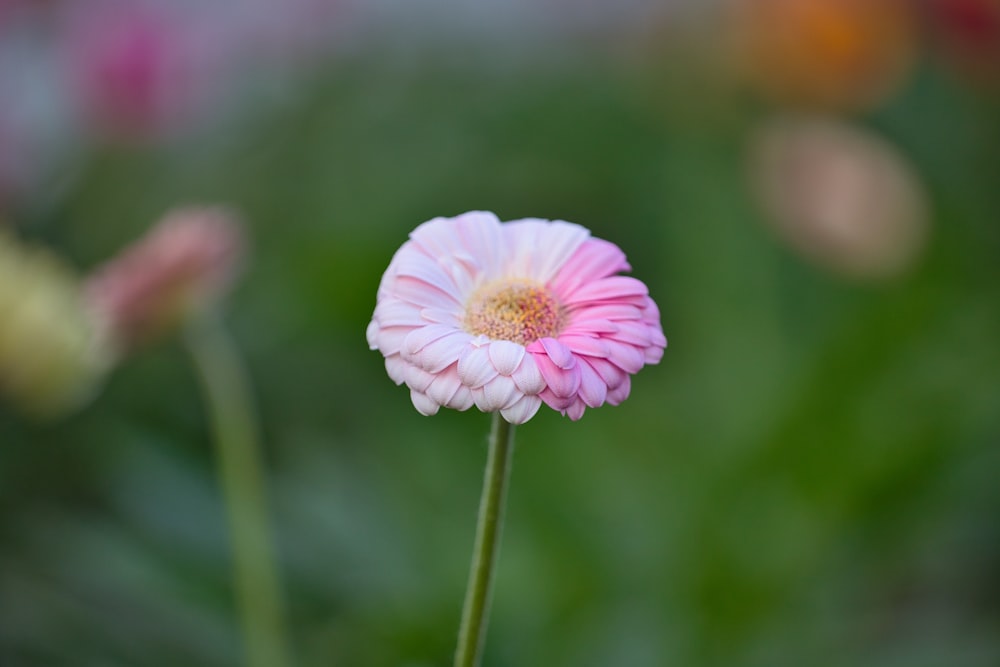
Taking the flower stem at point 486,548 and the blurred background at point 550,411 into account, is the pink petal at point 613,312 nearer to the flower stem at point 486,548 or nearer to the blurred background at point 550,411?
the flower stem at point 486,548

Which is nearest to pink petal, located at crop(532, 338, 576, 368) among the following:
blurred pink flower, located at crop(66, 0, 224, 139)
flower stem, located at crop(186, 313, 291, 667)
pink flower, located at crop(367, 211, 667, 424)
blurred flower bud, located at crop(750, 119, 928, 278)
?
pink flower, located at crop(367, 211, 667, 424)

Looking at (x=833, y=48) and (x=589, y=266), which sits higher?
(x=833, y=48)

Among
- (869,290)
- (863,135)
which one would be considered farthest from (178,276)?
(863,135)

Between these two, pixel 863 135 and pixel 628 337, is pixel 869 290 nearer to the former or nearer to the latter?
pixel 863 135

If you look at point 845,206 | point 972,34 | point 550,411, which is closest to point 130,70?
point 550,411

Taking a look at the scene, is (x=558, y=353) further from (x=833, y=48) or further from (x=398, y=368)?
(x=833, y=48)

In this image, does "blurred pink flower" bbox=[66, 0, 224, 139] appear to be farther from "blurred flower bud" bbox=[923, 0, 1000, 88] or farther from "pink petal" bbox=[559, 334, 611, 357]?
"pink petal" bbox=[559, 334, 611, 357]
